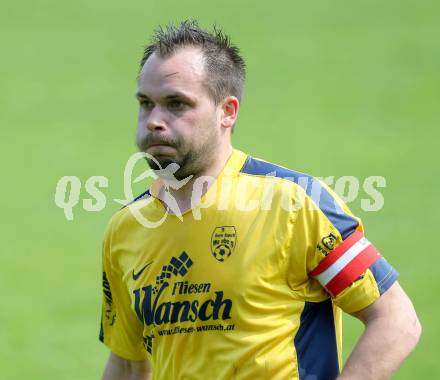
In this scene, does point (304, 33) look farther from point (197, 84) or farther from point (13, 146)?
point (197, 84)

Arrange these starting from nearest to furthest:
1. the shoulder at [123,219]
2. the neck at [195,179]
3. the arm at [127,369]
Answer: the neck at [195,179] < the shoulder at [123,219] < the arm at [127,369]

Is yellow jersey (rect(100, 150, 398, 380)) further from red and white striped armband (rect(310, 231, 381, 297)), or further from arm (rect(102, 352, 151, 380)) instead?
arm (rect(102, 352, 151, 380))

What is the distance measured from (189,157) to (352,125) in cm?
965

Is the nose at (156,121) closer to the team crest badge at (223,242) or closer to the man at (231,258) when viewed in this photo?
the man at (231,258)

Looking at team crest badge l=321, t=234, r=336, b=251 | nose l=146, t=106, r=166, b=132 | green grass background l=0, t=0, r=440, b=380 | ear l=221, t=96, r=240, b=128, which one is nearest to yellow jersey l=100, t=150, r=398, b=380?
team crest badge l=321, t=234, r=336, b=251

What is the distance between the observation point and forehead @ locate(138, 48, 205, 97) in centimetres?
352

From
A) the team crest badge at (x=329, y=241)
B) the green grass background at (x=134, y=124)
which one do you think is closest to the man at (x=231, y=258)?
the team crest badge at (x=329, y=241)

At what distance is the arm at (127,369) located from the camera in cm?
397

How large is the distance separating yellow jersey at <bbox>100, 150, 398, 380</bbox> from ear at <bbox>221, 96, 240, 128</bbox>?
0.38 ft

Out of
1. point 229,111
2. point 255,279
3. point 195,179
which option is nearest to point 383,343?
point 255,279

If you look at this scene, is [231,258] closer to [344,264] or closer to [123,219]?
[344,264]

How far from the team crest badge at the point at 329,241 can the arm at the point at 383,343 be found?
0.72 feet

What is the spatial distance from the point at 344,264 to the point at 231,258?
38cm

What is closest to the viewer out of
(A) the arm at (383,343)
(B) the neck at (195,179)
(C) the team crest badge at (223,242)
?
(A) the arm at (383,343)
